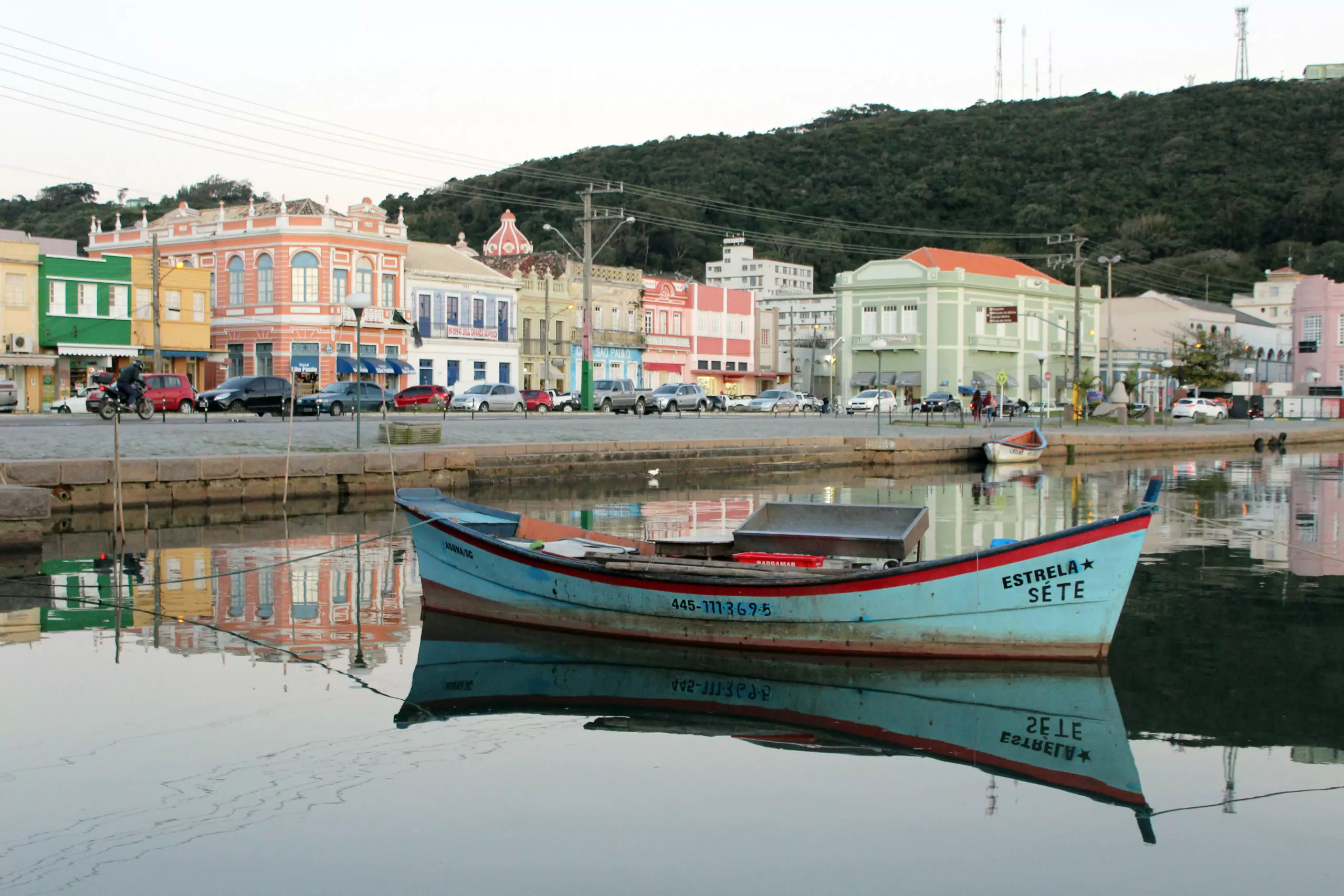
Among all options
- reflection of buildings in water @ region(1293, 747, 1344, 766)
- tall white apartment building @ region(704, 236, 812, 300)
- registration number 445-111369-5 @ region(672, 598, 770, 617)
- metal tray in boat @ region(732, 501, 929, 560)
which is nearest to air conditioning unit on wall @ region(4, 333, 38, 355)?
metal tray in boat @ region(732, 501, 929, 560)

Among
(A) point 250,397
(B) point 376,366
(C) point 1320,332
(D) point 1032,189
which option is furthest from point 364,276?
(C) point 1320,332

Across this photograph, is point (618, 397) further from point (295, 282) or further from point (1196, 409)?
point (1196, 409)

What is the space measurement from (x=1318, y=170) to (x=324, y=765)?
11269 centimetres

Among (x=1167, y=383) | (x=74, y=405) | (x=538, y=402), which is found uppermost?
(x=1167, y=383)

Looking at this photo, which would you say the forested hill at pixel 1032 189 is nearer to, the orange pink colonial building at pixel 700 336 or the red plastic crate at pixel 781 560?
the orange pink colonial building at pixel 700 336

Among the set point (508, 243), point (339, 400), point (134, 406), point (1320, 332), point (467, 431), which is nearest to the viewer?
point (467, 431)

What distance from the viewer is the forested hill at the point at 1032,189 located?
100m

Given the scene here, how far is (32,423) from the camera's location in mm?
33812

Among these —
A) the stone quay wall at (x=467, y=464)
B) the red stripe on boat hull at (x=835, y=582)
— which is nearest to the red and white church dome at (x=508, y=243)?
the stone quay wall at (x=467, y=464)

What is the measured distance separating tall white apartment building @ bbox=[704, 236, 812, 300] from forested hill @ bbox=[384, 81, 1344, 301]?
244 centimetres

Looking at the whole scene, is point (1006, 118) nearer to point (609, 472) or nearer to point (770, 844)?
point (609, 472)

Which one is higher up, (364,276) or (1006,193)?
(1006,193)

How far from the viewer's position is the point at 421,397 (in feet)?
170

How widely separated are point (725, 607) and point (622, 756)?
109 inches
